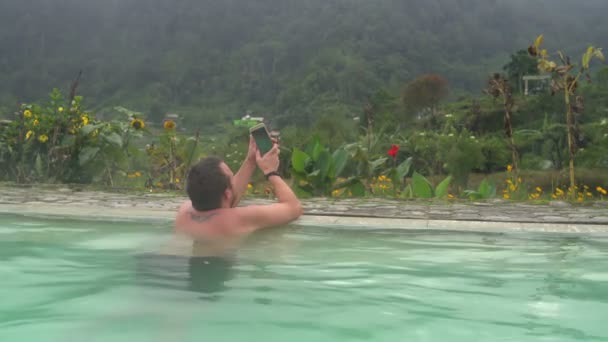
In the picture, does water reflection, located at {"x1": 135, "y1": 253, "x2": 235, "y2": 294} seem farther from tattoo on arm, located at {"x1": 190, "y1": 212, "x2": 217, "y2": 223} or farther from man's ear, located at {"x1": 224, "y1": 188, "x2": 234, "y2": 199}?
man's ear, located at {"x1": 224, "y1": 188, "x2": 234, "y2": 199}

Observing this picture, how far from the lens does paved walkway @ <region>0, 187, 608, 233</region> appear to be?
5.41 metres

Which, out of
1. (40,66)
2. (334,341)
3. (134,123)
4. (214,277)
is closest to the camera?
(334,341)

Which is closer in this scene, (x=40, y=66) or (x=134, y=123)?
(x=134, y=123)

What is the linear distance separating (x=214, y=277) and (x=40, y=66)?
75105 mm

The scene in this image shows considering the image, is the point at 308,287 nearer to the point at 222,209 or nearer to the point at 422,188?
the point at 222,209

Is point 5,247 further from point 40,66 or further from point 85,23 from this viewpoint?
point 85,23

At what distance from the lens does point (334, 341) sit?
122 inches

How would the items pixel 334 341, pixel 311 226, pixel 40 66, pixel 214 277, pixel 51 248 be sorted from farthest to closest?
pixel 40 66 → pixel 311 226 → pixel 51 248 → pixel 214 277 → pixel 334 341

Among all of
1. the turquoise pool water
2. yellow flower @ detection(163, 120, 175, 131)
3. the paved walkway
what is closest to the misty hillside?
yellow flower @ detection(163, 120, 175, 131)

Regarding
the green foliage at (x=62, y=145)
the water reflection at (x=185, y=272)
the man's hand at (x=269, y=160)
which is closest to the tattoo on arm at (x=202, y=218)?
the water reflection at (x=185, y=272)

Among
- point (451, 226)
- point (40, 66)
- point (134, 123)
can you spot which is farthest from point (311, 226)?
point (40, 66)

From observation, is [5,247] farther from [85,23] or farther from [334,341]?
[85,23]

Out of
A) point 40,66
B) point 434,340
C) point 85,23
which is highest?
point 85,23

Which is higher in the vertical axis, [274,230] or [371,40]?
[371,40]
